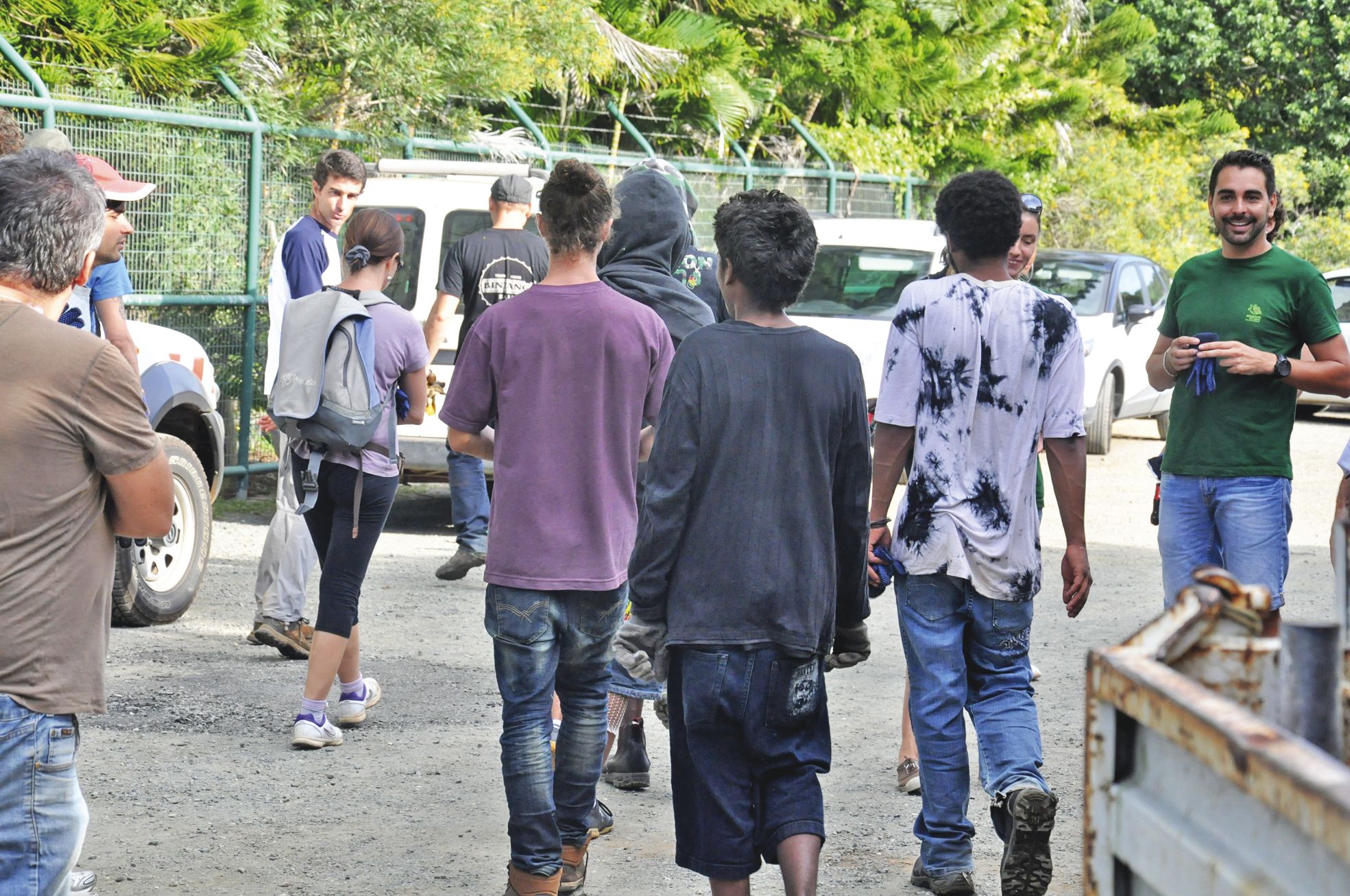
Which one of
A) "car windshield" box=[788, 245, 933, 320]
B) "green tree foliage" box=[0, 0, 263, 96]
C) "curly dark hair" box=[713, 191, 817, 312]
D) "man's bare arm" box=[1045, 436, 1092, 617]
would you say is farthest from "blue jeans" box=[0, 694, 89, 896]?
"car windshield" box=[788, 245, 933, 320]

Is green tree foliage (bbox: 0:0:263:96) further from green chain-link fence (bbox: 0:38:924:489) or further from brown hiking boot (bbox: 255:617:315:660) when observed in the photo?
brown hiking boot (bbox: 255:617:315:660)

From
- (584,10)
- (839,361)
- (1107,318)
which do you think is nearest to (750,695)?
(839,361)

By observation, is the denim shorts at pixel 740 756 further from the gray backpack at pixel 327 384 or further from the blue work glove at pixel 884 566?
the gray backpack at pixel 327 384

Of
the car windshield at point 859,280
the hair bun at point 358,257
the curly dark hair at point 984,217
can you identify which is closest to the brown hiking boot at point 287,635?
the hair bun at point 358,257

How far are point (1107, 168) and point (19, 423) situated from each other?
2514 cm

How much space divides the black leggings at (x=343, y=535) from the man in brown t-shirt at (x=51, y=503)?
2.48 m

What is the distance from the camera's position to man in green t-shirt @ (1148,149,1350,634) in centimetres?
513

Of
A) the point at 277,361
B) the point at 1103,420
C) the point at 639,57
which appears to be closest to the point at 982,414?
the point at 277,361

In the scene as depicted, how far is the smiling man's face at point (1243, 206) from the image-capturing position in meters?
5.16

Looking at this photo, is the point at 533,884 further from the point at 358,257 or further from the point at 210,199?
the point at 210,199

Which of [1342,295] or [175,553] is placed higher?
[1342,295]

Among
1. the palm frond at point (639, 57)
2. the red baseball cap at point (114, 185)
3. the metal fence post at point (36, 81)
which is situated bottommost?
the red baseball cap at point (114, 185)

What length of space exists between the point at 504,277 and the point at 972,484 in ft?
13.7

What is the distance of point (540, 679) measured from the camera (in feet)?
13.7
